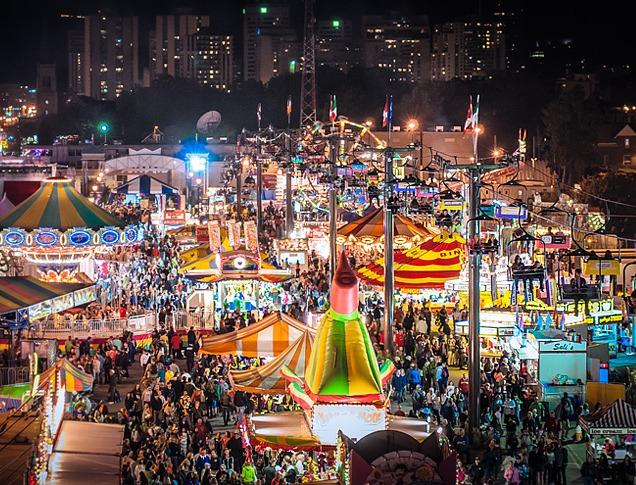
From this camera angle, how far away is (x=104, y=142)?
136 m

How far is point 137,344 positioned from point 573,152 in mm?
60739

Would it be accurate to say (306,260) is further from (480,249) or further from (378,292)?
(480,249)

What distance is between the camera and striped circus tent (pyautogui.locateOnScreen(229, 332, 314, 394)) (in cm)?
2348

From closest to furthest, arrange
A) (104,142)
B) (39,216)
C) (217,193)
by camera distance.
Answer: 1. (39,216)
2. (217,193)
3. (104,142)

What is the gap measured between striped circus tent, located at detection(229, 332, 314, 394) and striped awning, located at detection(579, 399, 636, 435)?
460 centimetres

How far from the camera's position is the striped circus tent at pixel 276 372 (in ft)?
77.0

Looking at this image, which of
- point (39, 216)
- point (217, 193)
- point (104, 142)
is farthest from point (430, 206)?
point (104, 142)

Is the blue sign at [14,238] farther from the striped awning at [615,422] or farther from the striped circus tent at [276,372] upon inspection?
the striped awning at [615,422]

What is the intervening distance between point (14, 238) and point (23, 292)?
7382 mm

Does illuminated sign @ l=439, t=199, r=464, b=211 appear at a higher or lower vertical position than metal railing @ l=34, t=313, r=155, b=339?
higher

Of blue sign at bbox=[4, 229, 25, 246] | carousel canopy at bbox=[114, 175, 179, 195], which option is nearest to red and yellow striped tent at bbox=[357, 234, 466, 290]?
blue sign at bbox=[4, 229, 25, 246]

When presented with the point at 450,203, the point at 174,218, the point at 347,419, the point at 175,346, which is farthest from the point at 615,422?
the point at 174,218

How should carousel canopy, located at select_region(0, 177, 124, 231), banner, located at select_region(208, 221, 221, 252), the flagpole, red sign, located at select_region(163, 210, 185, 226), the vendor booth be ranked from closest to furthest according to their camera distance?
the vendor booth, the flagpole, carousel canopy, located at select_region(0, 177, 124, 231), banner, located at select_region(208, 221, 221, 252), red sign, located at select_region(163, 210, 185, 226)

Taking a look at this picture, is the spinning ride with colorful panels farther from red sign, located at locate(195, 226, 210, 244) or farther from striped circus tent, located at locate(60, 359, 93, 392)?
striped circus tent, located at locate(60, 359, 93, 392)
